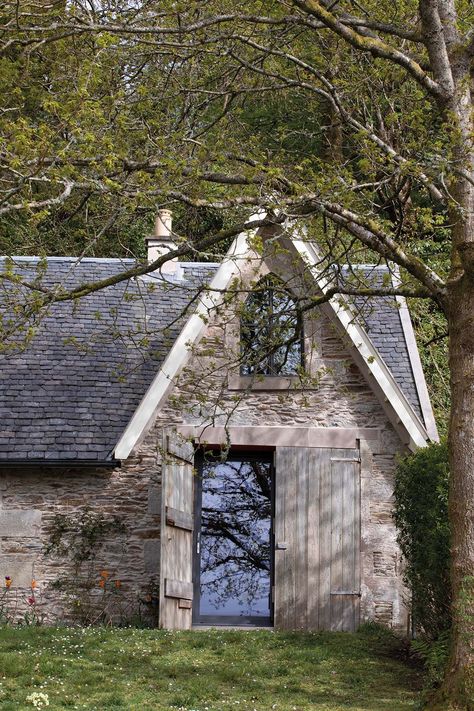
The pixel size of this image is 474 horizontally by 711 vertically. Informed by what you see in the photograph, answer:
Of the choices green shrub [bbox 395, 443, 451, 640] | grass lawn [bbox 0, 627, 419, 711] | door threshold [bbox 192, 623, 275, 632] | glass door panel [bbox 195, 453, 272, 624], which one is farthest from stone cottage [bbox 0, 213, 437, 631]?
green shrub [bbox 395, 443, 451, 640]

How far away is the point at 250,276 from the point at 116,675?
243 inches

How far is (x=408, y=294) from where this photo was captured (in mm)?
9031

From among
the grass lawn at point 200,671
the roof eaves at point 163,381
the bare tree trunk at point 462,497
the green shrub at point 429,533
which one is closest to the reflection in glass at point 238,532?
the roof eaves at point 163,381

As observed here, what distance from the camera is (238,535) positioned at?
15.7 m

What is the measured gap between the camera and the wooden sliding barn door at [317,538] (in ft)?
43.7

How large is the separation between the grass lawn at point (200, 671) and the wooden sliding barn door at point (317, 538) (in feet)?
3.43

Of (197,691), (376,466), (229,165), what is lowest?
(197,691)

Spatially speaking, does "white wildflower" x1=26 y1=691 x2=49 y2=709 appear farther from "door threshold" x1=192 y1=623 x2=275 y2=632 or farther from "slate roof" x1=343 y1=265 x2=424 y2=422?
"slate roof" x1=343 y1=265 x2=424 y2=422

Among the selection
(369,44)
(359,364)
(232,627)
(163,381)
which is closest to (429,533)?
(359,364)

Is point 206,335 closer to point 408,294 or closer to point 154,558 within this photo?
point 154,558

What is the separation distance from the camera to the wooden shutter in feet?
40.5

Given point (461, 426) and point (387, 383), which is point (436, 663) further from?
point (387, 383)

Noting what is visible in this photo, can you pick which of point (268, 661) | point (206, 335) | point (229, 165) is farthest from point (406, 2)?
point (268, 661)

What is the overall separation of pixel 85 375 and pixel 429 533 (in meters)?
6.18
